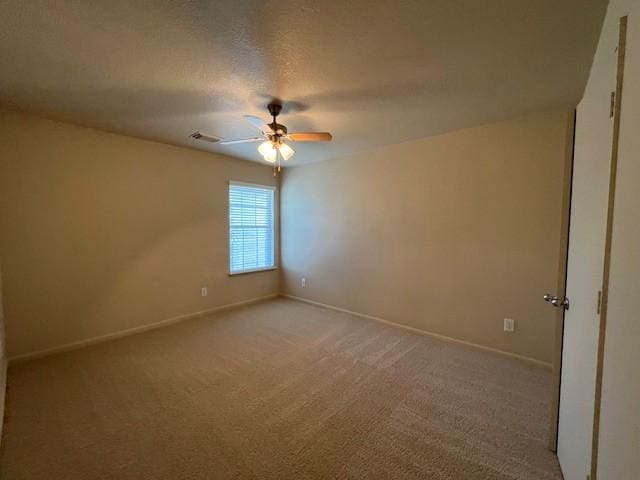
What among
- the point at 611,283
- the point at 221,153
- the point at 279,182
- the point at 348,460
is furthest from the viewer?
the point at 279,182

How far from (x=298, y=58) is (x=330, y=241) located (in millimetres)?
2890

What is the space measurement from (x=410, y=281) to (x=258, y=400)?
7.44 feet

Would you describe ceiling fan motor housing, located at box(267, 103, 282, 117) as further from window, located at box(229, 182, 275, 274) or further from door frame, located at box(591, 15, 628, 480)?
window, located at box(229, 182, 275, 274)

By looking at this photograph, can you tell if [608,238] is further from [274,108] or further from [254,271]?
[254,271]

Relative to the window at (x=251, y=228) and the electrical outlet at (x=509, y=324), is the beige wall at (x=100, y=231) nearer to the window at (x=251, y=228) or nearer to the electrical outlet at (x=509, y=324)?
the window at (x=251, y=228)

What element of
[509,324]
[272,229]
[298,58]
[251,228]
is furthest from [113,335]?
[509,324]

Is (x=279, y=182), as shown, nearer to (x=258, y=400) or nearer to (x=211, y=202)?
(x=211, y=202)

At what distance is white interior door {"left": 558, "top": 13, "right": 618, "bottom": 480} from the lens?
42.6 inches

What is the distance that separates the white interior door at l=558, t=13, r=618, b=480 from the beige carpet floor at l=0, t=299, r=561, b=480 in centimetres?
43

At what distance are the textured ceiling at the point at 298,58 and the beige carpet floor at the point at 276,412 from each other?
2.40 m

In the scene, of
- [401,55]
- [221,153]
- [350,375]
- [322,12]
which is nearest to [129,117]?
[221,153]

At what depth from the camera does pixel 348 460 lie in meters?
1.59

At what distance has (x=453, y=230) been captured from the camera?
10.3ft

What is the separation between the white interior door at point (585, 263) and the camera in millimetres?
1083
